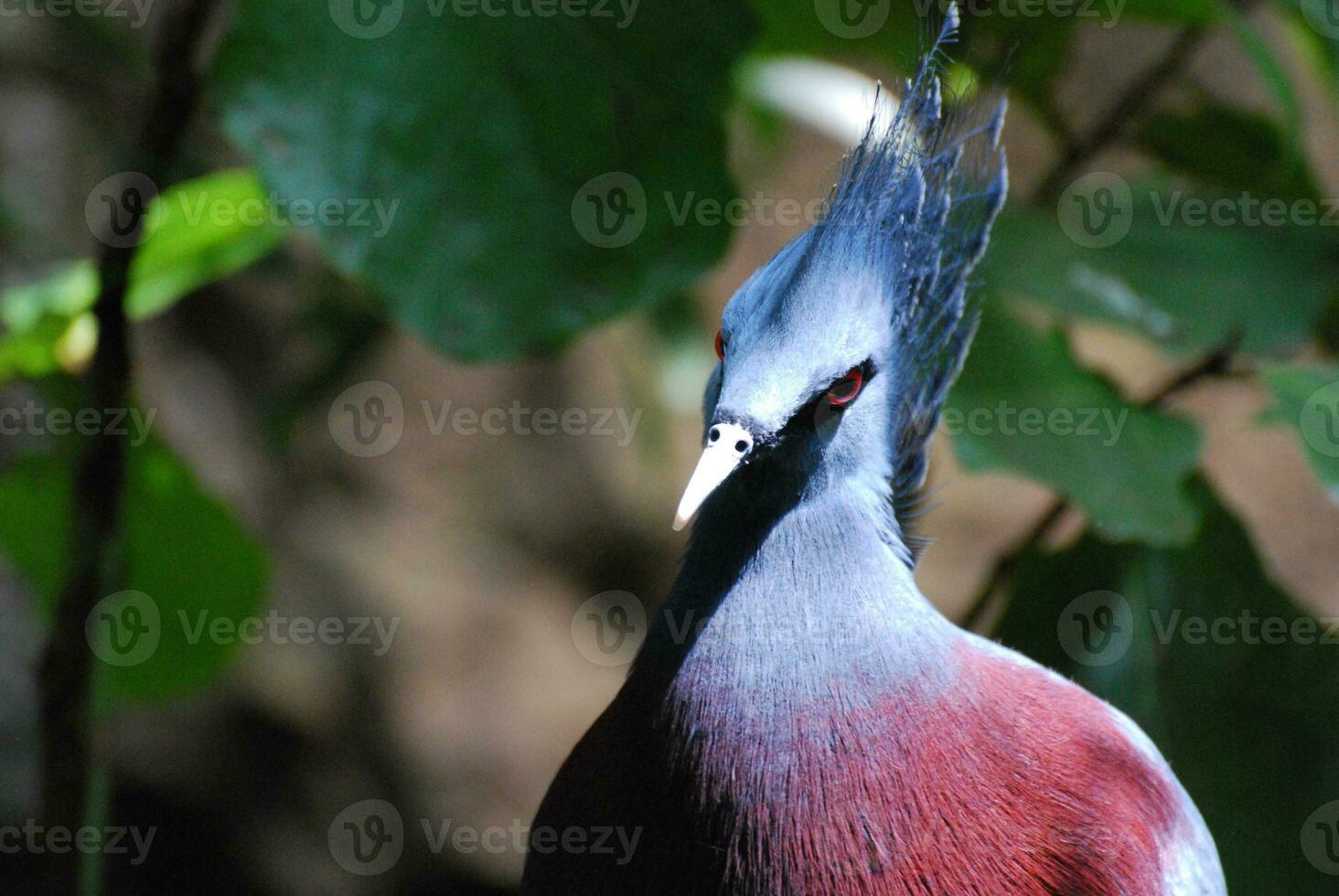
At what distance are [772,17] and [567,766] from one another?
126 cm

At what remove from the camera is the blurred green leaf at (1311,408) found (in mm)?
1432

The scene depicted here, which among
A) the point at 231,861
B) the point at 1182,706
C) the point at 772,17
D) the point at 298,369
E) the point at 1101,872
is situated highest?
the point at 772,17

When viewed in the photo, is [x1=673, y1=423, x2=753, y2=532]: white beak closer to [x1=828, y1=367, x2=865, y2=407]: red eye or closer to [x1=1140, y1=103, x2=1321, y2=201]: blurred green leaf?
[x1=828, y1=367, x2=865, y2=407]: red eye

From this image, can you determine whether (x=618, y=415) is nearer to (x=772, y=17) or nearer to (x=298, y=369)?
(x=298, y=369)

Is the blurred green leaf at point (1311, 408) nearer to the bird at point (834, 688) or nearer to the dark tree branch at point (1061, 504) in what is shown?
the dark tree branch at point (1061, 504)

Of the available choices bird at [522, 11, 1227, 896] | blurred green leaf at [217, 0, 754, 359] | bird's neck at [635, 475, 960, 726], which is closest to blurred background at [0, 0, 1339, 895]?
blurred green leaf at [217, 0, 754, 359]

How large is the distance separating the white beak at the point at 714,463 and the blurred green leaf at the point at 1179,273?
2.23ft

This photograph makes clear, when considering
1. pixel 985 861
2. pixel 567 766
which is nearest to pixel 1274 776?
pixel 985 861

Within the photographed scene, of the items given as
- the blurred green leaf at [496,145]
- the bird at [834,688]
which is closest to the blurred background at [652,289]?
the blurred green leaf at [496,145]

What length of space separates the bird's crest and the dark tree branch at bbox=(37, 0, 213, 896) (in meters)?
0.77

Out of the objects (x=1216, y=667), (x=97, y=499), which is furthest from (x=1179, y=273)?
(x=97, y=499)

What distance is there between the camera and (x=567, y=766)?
115 centimetres

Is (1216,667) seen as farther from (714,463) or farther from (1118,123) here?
(714,463)

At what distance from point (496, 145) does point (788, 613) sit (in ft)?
2.35
